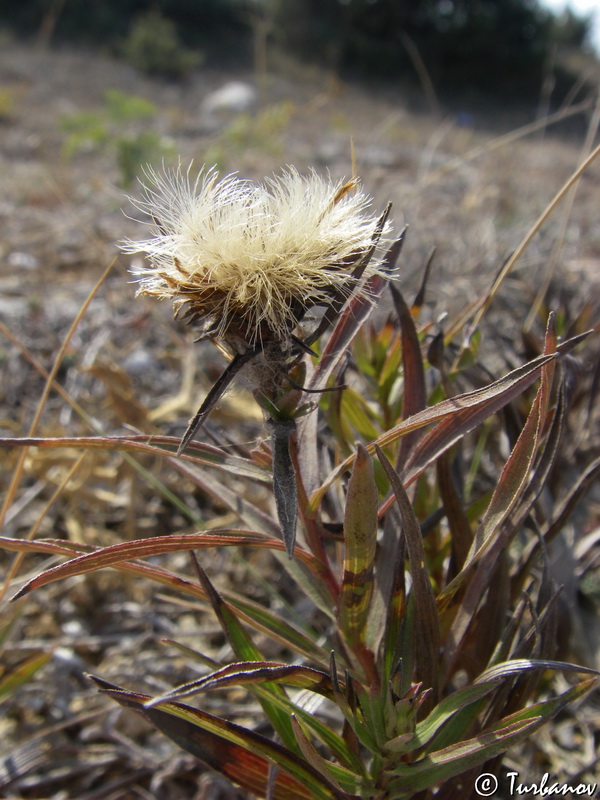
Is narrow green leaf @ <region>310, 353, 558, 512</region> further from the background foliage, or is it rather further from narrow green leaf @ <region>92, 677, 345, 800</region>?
the background foliage

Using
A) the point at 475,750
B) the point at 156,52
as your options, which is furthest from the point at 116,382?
the point at 156,52

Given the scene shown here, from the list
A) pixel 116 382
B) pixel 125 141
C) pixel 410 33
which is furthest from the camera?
pixel 410 33

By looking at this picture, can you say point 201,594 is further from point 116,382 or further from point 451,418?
point 116,382

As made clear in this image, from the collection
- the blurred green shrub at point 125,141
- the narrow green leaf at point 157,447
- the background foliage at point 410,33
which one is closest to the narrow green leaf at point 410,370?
the narrow green leaf at point 157,447

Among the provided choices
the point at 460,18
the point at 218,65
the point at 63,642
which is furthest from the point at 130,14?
the point at 63,642

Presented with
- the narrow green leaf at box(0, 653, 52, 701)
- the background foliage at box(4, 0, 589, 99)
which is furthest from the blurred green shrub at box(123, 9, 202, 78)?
the narrow green leaf at box(0, 653, 52, 701)

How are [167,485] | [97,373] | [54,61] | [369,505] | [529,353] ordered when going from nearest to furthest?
[369,505], [529,353], [97,373], [167,485], [54,61]

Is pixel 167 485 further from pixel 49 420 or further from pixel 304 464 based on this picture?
pixel 304 464

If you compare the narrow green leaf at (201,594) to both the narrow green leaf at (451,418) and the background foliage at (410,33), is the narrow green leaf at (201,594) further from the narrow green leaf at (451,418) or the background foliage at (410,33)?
the background foliage at (410,33)
